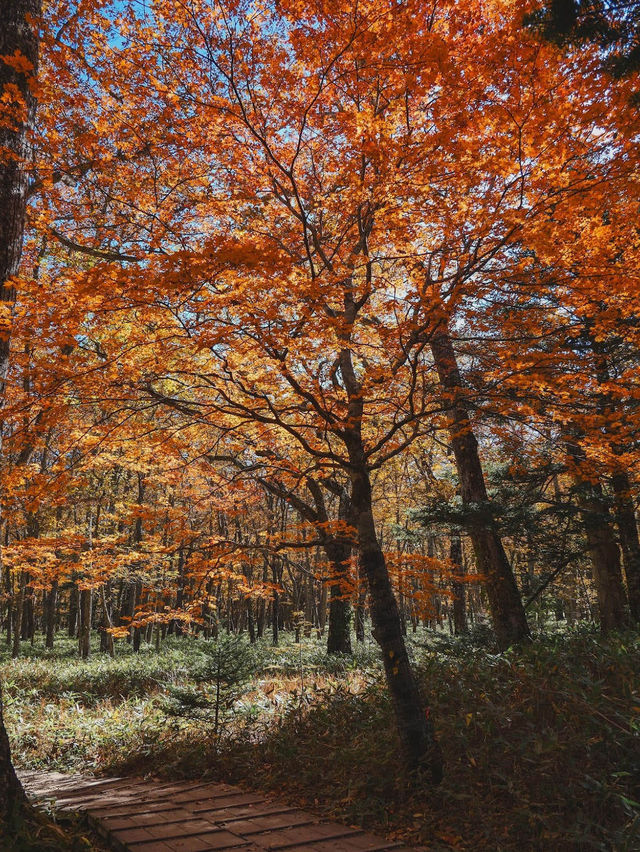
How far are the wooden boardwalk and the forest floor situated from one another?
1.30 feet

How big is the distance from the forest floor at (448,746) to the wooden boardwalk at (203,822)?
40 cm

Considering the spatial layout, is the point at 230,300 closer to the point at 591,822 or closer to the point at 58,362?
the point at 58,362

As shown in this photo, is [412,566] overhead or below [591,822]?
overhead

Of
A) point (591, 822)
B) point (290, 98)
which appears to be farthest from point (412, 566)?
point (290, 98)

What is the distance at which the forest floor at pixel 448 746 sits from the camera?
144 inches

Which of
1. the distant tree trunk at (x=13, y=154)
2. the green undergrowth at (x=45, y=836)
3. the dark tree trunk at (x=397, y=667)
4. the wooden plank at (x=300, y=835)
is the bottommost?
the wooden plank at (x=300, y=835)

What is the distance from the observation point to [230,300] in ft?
16.0

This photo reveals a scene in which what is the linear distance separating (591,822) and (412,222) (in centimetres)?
555

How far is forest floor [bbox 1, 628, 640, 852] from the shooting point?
144 inches

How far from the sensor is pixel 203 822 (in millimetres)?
3740

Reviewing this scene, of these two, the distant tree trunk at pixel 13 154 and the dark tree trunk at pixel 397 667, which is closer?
the distant tree trunk at pixel 13 154

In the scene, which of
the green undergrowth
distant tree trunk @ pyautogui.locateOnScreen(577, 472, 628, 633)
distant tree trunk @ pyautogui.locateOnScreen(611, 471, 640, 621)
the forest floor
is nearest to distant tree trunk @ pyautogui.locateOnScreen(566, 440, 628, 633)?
distant tree trunk @ pyautogui.locateOnScreen(577, 472, 628, 633)

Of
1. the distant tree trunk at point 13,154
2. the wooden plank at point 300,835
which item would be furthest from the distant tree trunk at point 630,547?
the distant tree trunk at point 13,154

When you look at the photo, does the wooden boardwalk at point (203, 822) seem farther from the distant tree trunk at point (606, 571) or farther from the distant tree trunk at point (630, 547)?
the distant tree trunk at point (630, 547)
